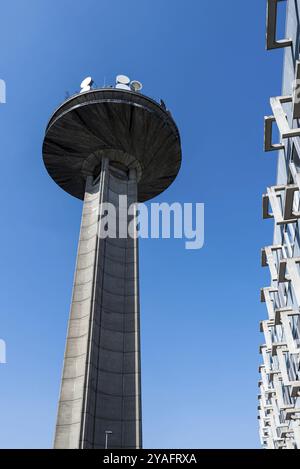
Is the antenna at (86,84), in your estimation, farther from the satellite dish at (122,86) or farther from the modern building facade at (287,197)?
the modern building facade at (287,197)

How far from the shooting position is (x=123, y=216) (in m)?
37.5

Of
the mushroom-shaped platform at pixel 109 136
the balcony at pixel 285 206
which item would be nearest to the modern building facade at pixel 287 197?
the balcony at pixel 285 206

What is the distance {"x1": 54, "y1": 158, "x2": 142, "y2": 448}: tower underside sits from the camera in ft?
87.6

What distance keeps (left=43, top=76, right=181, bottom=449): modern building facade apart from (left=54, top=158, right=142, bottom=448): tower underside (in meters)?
0.07

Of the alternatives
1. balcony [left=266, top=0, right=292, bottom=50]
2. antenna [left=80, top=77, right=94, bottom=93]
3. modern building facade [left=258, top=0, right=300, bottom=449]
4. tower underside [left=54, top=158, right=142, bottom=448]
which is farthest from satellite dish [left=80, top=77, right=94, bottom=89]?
balcony [left=266, top=0, right=292, bottom=50]

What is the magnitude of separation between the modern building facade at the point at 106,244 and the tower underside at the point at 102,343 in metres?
0.07

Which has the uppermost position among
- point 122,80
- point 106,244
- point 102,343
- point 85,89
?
point 122,80

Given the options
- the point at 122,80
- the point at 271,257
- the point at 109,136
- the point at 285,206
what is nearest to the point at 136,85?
the point at 122,80

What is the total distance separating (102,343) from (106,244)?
29.1 ft

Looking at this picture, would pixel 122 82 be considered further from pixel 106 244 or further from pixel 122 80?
pixel 106 244

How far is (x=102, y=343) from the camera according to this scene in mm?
30031

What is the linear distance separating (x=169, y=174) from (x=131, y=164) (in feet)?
19.0
